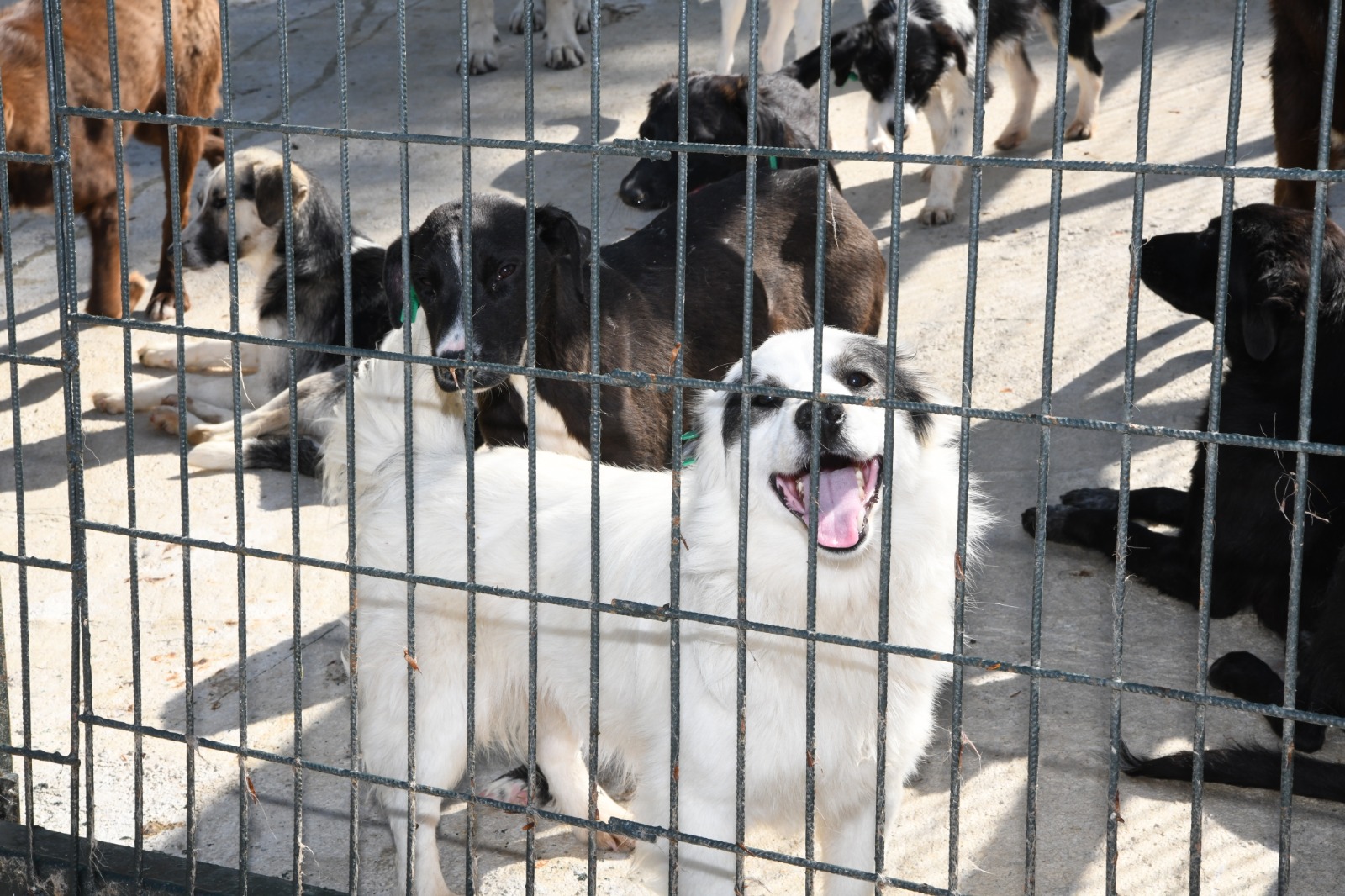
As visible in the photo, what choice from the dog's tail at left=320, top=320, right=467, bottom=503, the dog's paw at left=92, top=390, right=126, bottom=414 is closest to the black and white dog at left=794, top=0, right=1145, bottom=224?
the dog's paw at left=92, top=390, right=126, bottom=414

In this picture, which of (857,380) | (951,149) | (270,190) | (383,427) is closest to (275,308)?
(270,190)

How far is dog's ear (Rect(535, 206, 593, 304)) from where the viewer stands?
377 centimetres

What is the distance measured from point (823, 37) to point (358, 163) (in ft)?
20.0

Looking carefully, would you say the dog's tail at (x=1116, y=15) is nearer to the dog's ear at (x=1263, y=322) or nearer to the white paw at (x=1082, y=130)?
the white paw at (x=1082, y=130)

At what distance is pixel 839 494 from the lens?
2.39 m

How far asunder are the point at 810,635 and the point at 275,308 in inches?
152

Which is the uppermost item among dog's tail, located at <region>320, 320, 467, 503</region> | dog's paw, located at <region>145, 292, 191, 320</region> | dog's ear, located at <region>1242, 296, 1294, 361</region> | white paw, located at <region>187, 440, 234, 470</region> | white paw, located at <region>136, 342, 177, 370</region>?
dog's ear, located at <region>1242, 296, 1294, 361</region>

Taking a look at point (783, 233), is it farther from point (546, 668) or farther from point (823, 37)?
point (823, 37)

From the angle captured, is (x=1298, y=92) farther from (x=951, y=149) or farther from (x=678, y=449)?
(x=678, y=449)

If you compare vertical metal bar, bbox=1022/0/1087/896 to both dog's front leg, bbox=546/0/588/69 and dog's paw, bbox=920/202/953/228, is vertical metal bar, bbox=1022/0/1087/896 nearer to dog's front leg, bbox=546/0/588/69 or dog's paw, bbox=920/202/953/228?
dog's paw, bbox=920/202/953/228

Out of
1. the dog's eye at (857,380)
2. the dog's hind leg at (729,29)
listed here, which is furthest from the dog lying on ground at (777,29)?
the dog's eye at (857,380)

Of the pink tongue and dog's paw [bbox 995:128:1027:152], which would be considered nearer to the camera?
the pink tongue

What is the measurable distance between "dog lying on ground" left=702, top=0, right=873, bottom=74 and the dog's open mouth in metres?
5.14

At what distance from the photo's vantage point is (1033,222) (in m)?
6.34
